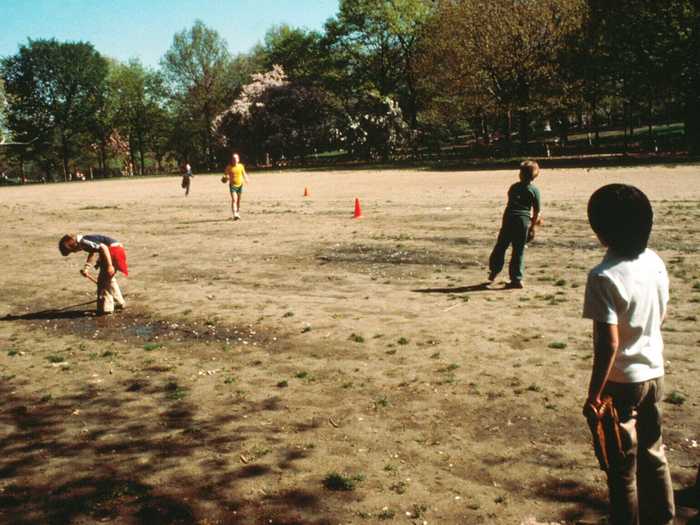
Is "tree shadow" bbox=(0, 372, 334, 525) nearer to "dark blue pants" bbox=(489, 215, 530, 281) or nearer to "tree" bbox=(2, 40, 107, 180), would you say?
"dark blue pants" bbox=(489, 215, 530, 281)

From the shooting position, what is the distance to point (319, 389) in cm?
614

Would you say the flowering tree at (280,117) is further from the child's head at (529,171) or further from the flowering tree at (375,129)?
the child's head at (529,171)

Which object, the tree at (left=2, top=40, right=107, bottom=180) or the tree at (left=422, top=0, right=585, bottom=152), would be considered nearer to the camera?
the tree at (left=422, top=0, right=585, bottom=152)

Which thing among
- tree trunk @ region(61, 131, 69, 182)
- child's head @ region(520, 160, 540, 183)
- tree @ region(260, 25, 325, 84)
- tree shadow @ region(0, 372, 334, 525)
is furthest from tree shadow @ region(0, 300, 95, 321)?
tree trunk @ region(61, 131, 69, 182)

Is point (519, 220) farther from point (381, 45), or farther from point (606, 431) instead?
point (381, 45)

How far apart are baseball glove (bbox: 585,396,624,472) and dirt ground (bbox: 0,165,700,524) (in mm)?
891

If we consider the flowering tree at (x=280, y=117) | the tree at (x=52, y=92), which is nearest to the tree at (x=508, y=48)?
the flowering tree at (x=280, y=117)

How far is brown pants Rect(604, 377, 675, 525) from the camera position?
10.5 ft

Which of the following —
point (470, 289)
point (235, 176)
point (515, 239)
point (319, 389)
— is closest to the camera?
point (319, 389)

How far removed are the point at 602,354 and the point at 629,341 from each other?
0.21 meters

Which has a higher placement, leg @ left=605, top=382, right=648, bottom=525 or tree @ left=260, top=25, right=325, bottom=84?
tree @ left=260, top=25, right=325, bottom=84

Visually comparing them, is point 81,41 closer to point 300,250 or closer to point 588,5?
point 588,5

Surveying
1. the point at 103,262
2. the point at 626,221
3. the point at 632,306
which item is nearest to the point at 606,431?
the point at 632,306

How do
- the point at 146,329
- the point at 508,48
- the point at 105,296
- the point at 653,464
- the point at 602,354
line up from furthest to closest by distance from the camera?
the point at 508,48 < the point at 105,296 < the point at 146,329 < the point at 653,464 < the point at 602,354
